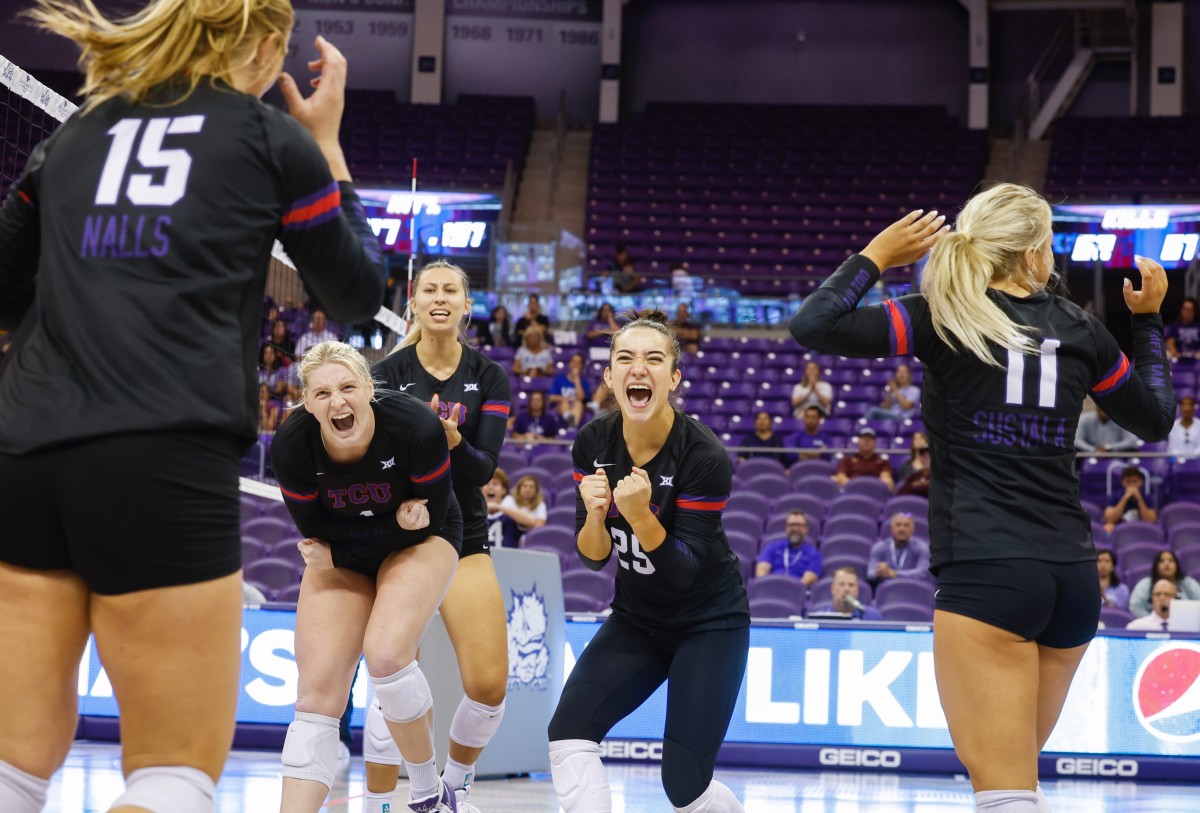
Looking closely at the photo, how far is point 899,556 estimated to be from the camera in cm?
1125

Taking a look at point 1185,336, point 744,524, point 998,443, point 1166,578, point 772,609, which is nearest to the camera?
point 998,443

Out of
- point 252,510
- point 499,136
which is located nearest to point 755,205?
point 499,136

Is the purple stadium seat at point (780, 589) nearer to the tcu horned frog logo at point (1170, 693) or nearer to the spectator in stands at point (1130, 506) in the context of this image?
the tcu horned frog logo at point (1170, 693)

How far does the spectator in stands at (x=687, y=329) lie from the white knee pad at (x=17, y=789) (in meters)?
15.7

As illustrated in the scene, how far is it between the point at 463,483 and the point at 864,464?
9.14 m

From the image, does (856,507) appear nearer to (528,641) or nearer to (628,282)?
(528,641)

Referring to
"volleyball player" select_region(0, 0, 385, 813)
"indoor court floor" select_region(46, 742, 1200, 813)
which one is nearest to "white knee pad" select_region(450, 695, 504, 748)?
"indoor court floor" select_region(46, 742, 1200, 813)

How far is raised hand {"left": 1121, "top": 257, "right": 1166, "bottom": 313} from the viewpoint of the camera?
3691 millimetres

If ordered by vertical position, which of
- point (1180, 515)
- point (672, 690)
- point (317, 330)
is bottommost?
point (672, 690)

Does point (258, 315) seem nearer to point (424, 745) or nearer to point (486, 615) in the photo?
point (424, 745)

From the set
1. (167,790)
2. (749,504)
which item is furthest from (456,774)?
(749,504)

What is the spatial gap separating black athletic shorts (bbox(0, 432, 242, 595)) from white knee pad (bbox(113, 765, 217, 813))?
0.31m

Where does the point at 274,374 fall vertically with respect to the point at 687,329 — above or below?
below

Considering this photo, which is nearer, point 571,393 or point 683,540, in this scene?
point 683,540
